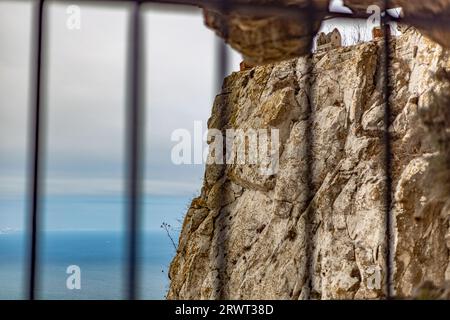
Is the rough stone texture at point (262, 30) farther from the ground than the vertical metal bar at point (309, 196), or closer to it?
farther from the ground

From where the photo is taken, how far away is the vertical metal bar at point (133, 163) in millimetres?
1701

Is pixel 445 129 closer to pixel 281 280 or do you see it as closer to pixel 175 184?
pixel 175 184

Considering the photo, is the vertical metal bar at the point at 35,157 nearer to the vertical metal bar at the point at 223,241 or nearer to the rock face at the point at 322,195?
the vertical metal bar at the point at 223,241

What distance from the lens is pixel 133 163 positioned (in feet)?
5.63

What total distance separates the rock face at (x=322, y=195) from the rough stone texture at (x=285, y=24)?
27cm

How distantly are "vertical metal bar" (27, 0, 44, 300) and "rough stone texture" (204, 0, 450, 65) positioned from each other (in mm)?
696

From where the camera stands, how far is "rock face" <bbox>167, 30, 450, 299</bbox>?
9.41 ft

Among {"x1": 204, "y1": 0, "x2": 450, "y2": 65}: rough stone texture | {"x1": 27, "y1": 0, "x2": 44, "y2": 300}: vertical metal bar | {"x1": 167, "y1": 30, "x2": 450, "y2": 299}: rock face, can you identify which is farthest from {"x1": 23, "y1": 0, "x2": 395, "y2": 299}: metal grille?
{"x1": 167, "y1": 30, "x2": 450, "y2": 299}: rock face

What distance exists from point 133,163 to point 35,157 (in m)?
0.26

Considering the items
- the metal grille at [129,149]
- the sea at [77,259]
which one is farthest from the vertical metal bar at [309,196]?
the metal grille at [129,149]

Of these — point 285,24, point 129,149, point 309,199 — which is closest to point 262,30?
point 285,24

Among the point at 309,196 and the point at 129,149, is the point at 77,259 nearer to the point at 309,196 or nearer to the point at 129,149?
the point at 129,149

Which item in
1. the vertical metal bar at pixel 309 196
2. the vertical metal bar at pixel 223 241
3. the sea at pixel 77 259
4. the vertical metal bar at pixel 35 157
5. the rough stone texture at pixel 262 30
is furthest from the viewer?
the vertical metal bar at pixel 309 196
